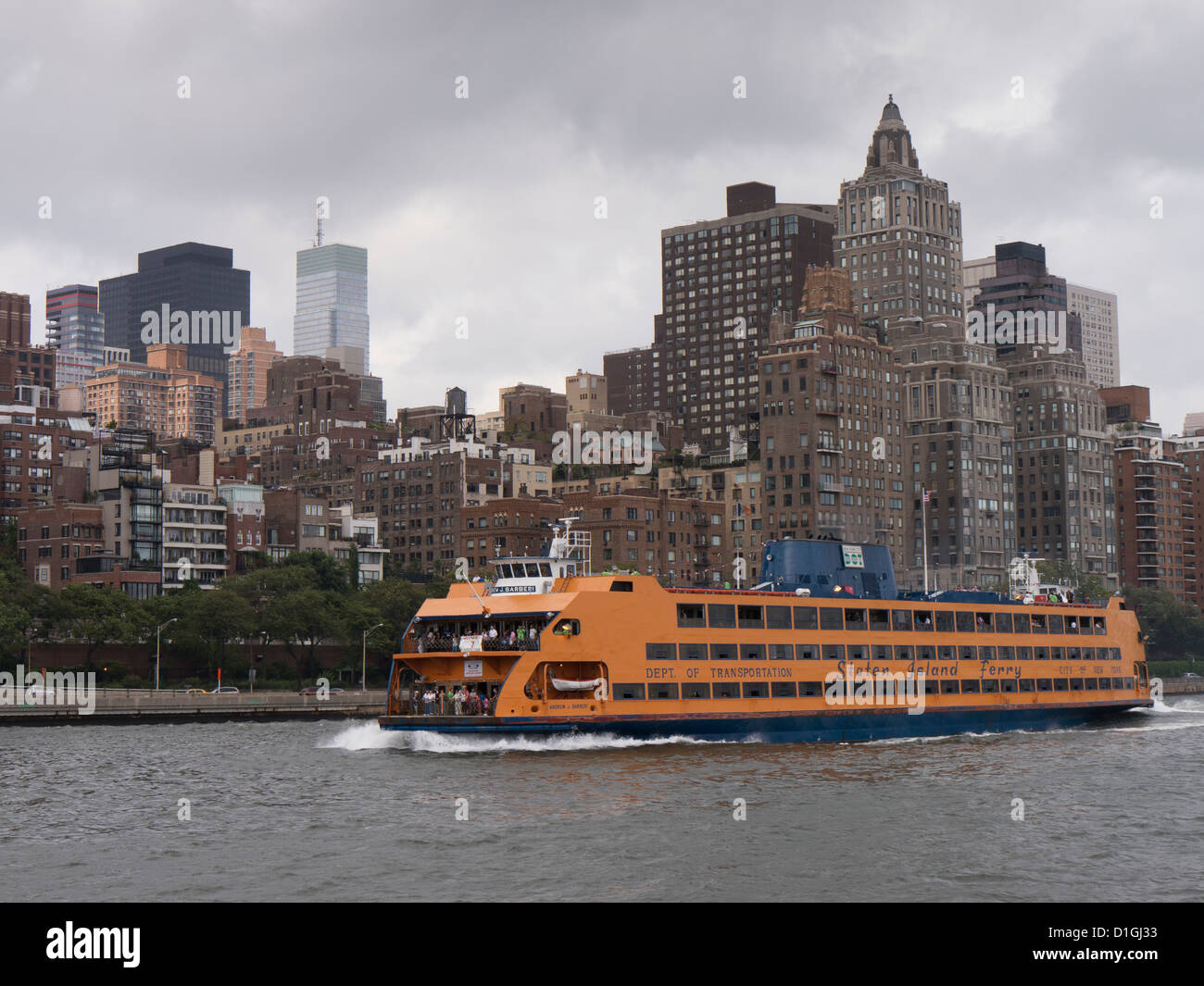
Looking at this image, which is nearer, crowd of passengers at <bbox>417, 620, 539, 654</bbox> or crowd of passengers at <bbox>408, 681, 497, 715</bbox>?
crowd of passengers at <bbox>417, 620, 539, 654</bbox>

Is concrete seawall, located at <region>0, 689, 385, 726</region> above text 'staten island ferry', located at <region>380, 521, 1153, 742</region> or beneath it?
beneath

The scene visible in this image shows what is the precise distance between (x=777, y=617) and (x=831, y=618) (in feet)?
14.6

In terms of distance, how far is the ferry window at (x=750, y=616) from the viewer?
79.2 m

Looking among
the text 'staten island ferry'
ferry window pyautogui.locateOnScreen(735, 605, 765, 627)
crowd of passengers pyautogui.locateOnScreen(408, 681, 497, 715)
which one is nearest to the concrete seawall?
the text 'staten island ferry'

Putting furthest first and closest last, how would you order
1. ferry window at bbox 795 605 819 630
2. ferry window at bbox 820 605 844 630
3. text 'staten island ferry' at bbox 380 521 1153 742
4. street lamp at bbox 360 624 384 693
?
street lamp at bbox 360 624 384 693, ferry window at bbox 820 605 844 630, ferry window at bbox 795 605 819 630, text 'staten island ferry' at bbox 380 521 1153 742

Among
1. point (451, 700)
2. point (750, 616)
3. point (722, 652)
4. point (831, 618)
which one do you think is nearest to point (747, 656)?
point (722, 652)

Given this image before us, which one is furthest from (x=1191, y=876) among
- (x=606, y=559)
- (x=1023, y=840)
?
(x=606, y=559)

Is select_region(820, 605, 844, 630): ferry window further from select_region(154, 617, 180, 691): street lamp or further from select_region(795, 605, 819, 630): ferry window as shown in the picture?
select_region(154, 617, 180, 691): street lamp

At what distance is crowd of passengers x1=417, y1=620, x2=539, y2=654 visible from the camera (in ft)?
234

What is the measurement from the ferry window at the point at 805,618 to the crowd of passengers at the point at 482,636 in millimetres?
17135

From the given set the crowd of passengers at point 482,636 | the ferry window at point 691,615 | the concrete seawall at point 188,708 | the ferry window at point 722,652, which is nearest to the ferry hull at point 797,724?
the ferry window at point 722,652

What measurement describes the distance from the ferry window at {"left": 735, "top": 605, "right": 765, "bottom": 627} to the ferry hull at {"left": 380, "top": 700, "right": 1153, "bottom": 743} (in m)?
4.89

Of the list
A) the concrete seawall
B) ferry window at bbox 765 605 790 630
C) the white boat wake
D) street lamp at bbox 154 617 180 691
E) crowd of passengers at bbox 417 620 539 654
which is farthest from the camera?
street lamp at bbox 154 617 180 691

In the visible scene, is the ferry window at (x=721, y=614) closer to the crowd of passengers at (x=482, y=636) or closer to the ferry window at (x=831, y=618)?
the ferry window at (x=831, y=618)
